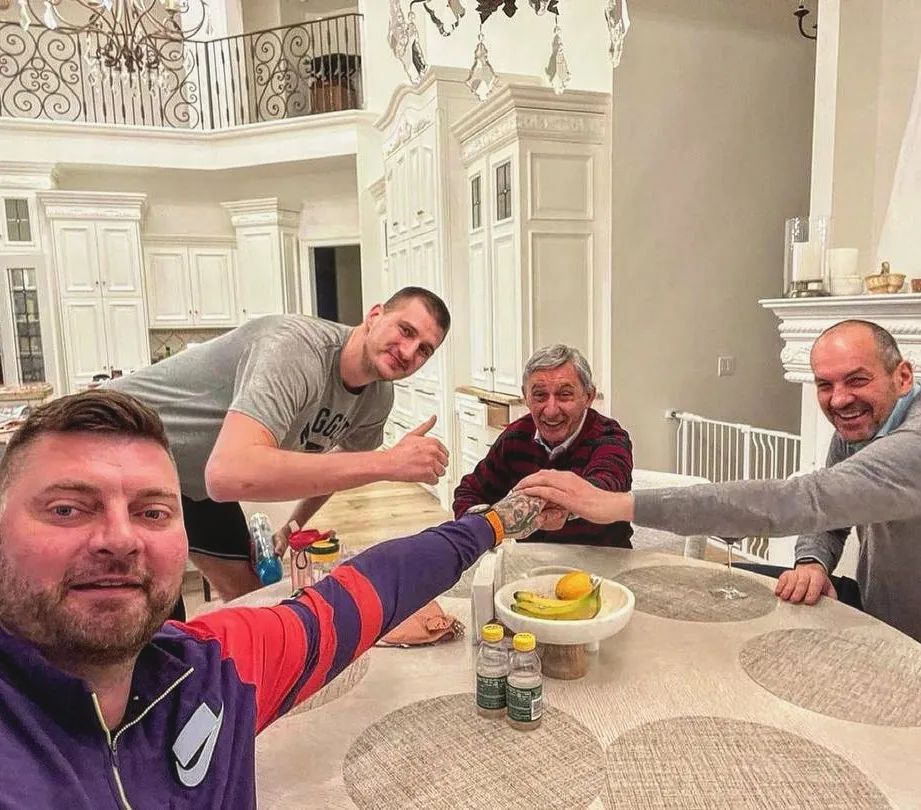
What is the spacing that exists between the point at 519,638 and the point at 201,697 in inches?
18.2

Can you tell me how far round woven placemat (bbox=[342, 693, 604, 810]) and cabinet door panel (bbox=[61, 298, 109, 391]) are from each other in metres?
7.45

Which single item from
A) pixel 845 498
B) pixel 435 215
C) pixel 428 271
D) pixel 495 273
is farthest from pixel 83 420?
pixel 428 271

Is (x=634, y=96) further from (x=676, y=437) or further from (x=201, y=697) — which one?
(x=201, y=697)

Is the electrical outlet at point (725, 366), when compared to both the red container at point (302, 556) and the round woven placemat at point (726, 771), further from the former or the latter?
the round woven placemat at point (726, 771)

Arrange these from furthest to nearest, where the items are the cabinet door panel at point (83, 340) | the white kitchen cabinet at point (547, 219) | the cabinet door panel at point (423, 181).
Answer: the cabinet door panel at point (83, 340) → the cabinet door panel at point (423, 181) → the white kitchen cabinet at point (547, 219)

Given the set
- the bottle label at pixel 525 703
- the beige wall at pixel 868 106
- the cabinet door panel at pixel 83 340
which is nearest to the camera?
the bottle label at pixel 525 703

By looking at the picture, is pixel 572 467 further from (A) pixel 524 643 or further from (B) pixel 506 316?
(B) pixel 506 316

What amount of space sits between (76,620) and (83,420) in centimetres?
19

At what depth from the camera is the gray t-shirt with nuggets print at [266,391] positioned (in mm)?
1570

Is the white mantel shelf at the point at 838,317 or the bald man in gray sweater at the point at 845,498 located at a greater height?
the white mantel shelf at the point at 838,317

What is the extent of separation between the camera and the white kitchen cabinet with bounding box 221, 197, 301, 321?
781cm

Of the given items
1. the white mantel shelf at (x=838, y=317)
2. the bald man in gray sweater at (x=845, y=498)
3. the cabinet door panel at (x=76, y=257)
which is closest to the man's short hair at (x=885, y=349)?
the bald man in gray sweater at (x=845, y=498)

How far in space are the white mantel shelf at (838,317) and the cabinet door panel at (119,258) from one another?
661 centimetres

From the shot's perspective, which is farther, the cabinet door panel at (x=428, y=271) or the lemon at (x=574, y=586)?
the cabinet door panel at (x=428, y=271)
